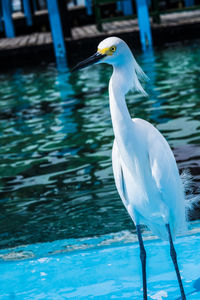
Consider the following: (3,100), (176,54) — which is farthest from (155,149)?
(176,54)

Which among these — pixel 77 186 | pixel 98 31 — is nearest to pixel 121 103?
pixel 77 186

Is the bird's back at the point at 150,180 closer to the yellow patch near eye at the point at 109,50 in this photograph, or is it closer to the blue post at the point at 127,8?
the yellow patch near eye at the point at 109,50

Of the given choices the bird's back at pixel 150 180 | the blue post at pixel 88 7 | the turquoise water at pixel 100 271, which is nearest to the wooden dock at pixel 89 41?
Answer: the blue post at pixel 88 7

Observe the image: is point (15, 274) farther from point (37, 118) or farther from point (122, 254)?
point (37, 118)

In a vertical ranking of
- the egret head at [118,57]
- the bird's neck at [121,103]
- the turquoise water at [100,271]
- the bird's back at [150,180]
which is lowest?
the turquoise water at [100,271]

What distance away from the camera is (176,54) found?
1375 cm

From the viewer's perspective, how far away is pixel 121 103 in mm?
3258

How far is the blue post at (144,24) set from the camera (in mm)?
14547

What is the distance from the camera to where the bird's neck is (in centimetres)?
326

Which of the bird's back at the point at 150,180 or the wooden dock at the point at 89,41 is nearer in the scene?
the bird's back at the point at 150,180

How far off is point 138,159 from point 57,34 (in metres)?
12.1

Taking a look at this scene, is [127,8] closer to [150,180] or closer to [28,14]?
[28,14]

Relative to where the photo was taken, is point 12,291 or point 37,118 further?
point 37,118

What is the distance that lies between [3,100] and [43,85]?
1184 mm
